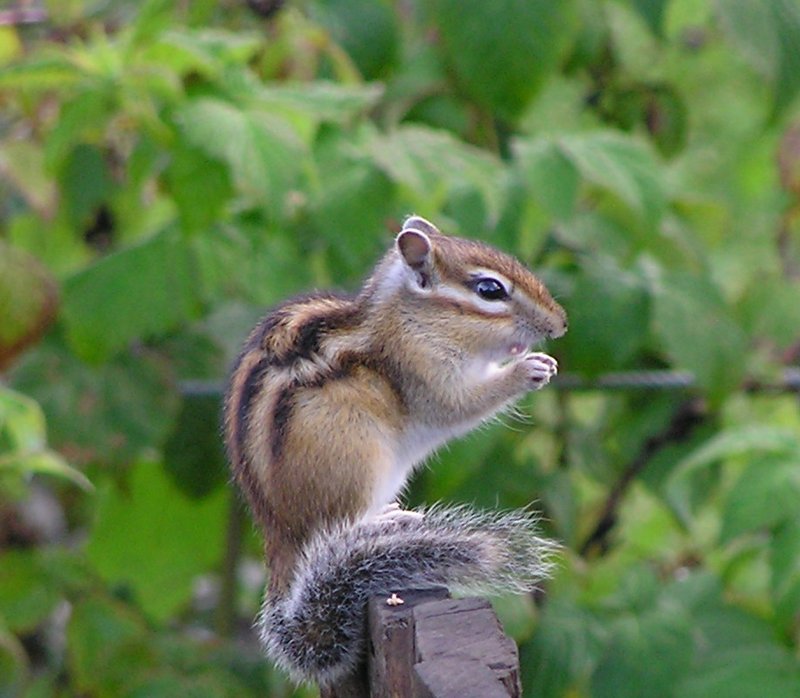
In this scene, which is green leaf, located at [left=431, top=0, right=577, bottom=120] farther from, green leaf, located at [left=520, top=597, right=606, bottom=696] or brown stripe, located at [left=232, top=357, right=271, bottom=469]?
brown stripe, located at [left=232, top=357, right=271, bottom=469]

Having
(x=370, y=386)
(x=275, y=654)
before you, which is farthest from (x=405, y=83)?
(x=275, y=654)

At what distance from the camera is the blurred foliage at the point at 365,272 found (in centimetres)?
241

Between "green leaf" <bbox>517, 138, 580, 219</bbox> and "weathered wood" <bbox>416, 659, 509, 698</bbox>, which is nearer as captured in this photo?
"weathered wood" <bbox>416, 659, 509, 698</bbox>

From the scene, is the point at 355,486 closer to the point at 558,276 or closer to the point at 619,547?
the point at 558,276

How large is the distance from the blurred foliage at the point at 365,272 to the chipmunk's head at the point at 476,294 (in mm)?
410

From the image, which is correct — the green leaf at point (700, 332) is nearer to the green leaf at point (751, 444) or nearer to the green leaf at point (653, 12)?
the green leaf at point (751, 444)

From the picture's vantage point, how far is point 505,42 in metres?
2.69

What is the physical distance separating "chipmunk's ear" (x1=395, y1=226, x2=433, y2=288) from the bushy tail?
0.43m

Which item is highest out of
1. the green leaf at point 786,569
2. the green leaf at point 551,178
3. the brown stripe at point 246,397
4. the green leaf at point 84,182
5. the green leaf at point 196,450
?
the brown stripe at point 246,397

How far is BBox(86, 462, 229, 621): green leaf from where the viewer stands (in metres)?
3.07

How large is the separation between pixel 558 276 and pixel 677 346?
0.23 meters

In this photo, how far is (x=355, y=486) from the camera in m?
1.77

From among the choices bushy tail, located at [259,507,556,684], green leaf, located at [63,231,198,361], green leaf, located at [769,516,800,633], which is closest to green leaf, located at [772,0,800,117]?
green leaf, located at [769,516,800,633]

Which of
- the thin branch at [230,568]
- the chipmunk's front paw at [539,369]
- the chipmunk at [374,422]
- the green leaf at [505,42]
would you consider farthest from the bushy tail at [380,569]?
the thin branch at [230,568]
